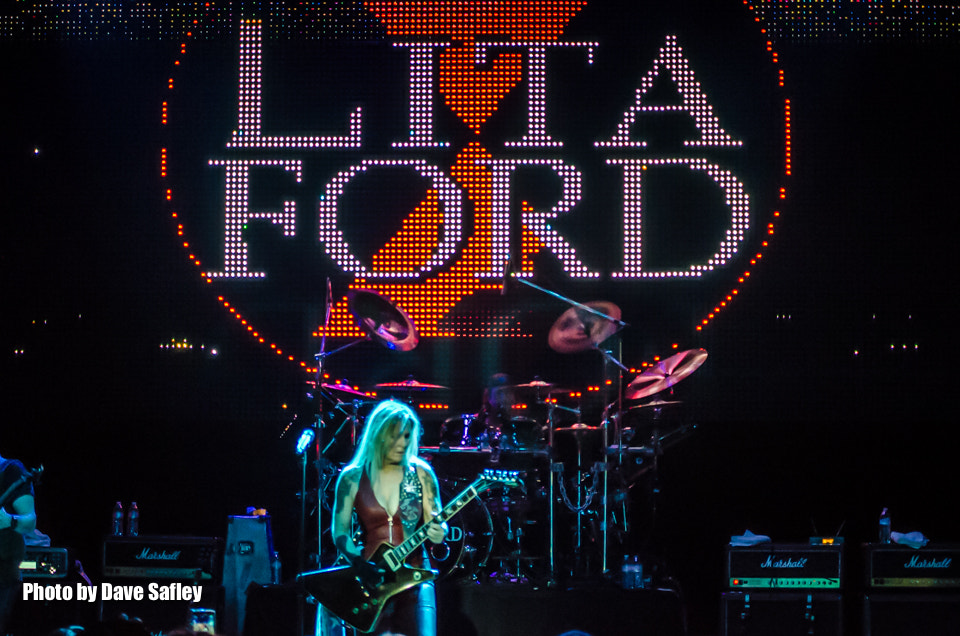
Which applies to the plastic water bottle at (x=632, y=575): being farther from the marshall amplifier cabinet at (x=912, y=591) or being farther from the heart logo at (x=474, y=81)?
the heart logo at (x=474, y=81)

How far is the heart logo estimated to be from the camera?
7.91 meters

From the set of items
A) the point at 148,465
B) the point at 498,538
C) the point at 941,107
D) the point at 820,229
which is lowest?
the point at 498,538

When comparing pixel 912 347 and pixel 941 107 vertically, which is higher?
pixel 941 107

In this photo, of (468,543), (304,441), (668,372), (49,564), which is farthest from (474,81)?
(49,564)

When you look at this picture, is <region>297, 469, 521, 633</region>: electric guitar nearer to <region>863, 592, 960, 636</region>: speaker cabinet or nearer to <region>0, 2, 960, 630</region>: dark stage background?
<region>0, 2, 960, 630</region>: dark stage background

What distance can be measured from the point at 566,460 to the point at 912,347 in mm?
2502

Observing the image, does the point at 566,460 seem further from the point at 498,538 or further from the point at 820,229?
the point at 820,229

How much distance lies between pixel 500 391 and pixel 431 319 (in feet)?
2.30

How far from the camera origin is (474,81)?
7.94 meters

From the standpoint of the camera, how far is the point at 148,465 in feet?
26.6

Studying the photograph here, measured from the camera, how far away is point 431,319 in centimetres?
784

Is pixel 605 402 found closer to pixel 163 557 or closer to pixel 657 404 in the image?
pixel 657 404

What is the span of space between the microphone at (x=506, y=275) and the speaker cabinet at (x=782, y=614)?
2.46 m

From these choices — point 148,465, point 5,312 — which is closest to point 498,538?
point 148,465
